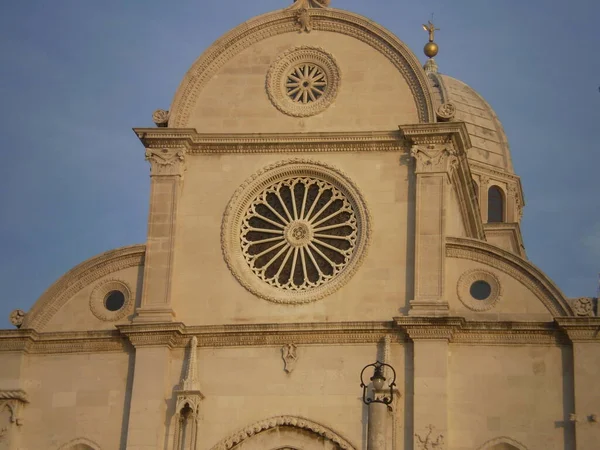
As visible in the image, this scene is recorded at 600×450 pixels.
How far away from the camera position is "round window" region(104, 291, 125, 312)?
35125 millimetres

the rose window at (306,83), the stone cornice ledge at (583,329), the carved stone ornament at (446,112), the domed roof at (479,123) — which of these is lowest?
the stone cornice ledge at (583,329)

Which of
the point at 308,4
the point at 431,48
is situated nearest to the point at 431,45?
the point at 431,48

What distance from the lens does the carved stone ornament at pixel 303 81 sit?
35875 millimetres

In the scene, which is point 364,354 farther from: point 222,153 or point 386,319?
point 222,153

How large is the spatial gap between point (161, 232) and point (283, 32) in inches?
205

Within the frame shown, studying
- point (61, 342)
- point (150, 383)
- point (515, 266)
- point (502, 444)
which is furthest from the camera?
point (61, 342)

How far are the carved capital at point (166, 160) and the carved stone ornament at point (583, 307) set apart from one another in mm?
8714

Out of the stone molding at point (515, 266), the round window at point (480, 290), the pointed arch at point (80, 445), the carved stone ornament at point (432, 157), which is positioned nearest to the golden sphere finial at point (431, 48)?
the carved stone ornament at point (432, 157)

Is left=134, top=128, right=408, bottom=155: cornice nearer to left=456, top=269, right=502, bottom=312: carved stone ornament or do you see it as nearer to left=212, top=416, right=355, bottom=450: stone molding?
left=456, top=269, right=502, bottom=312: carved stone ornament

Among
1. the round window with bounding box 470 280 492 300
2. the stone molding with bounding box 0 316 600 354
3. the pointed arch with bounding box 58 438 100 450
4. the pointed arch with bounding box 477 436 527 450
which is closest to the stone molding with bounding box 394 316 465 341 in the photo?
the stone molding with bounding box 0 316 600 354

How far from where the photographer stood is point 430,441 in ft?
106

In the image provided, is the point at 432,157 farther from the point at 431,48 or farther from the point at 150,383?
the point at 431,48

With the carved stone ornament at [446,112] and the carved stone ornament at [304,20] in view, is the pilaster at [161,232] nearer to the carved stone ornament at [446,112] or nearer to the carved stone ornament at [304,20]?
the carved stone ornament at [304,20]

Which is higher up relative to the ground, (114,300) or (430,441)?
(114,300)
